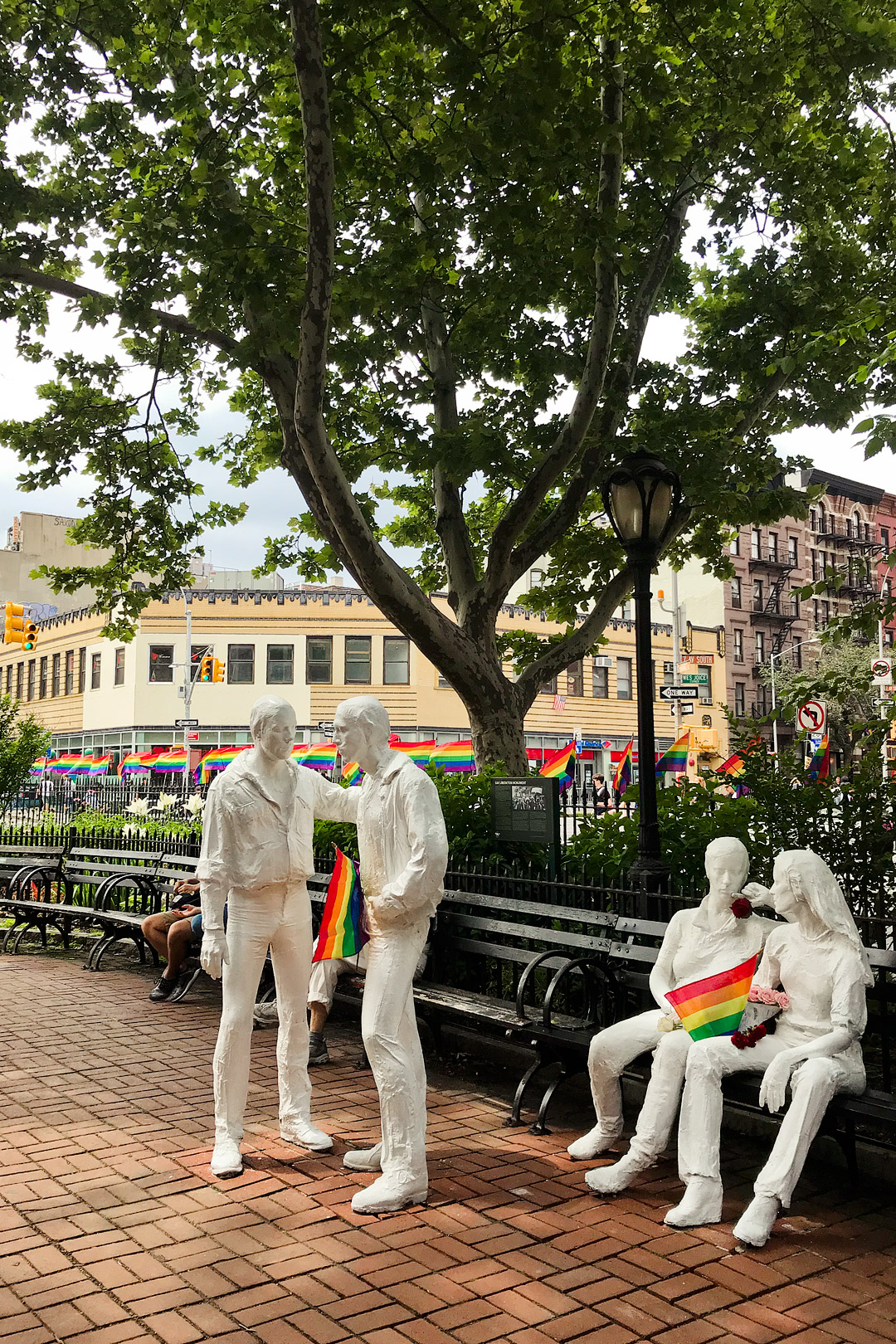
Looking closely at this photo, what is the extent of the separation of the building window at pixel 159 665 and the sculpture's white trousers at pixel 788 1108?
4500cm

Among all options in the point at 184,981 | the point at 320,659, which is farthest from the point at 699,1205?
the point at 320,659

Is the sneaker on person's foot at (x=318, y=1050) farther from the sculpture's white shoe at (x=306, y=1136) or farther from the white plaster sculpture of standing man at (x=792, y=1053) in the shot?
the white plaster sculpture of standing man at (x=792, y=1053)

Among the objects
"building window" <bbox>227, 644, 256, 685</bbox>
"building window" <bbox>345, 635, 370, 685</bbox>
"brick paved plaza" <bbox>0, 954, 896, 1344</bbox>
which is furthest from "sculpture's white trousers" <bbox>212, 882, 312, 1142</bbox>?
"building window" <bbox>227, 644, 256, 685</bbox>

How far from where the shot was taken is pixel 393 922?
490cm

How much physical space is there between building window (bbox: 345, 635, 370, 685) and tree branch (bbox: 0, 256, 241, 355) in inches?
1486

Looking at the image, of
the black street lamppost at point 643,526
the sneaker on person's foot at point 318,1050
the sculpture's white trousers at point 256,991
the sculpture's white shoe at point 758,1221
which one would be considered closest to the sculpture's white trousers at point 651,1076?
the sculpture's white shoe at point 758,1221

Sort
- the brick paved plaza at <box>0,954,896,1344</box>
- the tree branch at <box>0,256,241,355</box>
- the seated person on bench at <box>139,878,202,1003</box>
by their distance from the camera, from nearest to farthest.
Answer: the brick paved plaza at <box>0,954,896,1344</box>, the seated person on bench at <box>139,878,202,1003</box>, the tree branch at <box>0,256,241,355</box>

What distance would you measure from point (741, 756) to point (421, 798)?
3140 mm

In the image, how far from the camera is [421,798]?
15.9ft

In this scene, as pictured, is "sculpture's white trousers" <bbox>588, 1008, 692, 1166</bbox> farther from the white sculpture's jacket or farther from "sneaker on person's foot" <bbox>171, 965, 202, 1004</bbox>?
"sneaker on person's foot" <bbox>171, 965, 202, 1004</bbox>

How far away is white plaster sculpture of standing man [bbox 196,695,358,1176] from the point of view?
17.2ft

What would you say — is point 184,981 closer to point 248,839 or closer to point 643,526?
point 248,839

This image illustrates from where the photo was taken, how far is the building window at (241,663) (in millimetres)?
48688

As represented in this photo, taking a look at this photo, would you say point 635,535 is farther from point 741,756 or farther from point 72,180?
point 72,180
